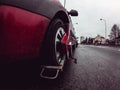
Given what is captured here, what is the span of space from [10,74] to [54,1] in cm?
134

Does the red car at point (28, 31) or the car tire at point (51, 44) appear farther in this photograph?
the car tire at point (51, 44)

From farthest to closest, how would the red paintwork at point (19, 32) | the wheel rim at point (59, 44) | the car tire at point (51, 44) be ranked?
the wheel rim at point (59, 44) < the car tire at point (51, 44) < the red paintwork at point (19, 32)

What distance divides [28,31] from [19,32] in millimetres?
148

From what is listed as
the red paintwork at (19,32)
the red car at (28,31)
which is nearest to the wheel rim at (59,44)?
the red car at (28,31)

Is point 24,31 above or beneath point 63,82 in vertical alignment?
above

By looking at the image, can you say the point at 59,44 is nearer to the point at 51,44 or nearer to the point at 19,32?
the point at 51,44

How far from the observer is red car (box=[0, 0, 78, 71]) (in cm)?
188

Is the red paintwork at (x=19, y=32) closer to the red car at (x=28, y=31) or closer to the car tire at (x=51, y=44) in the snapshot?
the red car at (x=28, y=31)

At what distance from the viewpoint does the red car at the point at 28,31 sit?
74.0 inches

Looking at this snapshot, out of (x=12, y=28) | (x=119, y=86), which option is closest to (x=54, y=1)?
(x=12, y=28)

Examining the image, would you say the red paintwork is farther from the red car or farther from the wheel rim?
the wheel rim

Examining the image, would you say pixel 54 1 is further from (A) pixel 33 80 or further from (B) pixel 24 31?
(A) pixel 33 80

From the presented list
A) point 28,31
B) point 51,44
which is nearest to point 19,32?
point 28,31

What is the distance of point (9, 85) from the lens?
232 centimetres
